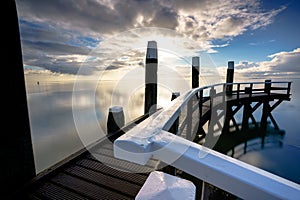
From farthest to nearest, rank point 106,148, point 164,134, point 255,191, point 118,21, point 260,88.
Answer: point 260,88 → point 118,21 → point 106,148 → point 164,134 → point 255,191

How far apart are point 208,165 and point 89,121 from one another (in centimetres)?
817

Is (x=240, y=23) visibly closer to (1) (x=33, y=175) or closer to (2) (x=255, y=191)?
(2) (x=255, y=191)

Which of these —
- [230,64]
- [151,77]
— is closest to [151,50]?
[151,77]

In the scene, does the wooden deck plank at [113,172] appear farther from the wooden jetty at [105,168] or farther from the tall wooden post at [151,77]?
the tall wooden post at [151,77]

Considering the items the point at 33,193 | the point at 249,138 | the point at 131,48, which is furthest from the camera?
the point at 249,138

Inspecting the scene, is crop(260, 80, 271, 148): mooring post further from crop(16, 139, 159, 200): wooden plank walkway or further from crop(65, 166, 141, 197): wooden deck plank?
crop(65, 166, 141, 197): wooden deck plank

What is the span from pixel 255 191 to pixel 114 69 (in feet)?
13.0

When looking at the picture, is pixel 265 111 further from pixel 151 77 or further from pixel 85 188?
pixel 85 188

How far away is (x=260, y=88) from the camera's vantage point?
9.37 m

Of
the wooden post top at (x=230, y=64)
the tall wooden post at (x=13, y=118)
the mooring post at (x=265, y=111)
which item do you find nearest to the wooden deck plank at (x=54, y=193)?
the tall wooden post at (x=13, y=118)

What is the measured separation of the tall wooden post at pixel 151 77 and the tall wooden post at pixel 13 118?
10.0 ft

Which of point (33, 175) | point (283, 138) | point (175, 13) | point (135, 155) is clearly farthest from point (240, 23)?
point (283, 138)

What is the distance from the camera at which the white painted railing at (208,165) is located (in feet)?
1.58

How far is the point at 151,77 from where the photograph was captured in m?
4.39
